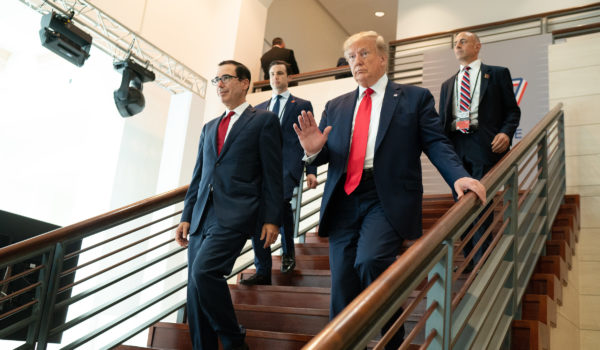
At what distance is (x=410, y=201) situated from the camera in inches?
85.4

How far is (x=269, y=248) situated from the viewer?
369cm

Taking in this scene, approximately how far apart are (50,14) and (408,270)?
5224 mm

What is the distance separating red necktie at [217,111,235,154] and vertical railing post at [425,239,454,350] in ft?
4.42

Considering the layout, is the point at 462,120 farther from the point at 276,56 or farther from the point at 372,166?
the point at 276,56

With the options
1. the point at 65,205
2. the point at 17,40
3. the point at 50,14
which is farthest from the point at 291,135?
the point at 17,40

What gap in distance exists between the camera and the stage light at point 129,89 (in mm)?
6402

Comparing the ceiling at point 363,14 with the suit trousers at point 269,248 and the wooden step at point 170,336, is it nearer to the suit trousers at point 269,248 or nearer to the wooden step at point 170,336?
the suit trousers at point 269,248

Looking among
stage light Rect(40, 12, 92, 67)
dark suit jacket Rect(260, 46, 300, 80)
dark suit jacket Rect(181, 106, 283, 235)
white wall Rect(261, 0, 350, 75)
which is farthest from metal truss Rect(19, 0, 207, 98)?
dark suit jacket Rect(181, 106, 283, 235)

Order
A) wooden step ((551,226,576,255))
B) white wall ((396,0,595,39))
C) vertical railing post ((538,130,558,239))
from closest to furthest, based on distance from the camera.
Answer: vertical railing post ((538,130,558,239)), wooden step ((551,226,576,255)), white wall ((396,0,595,39))

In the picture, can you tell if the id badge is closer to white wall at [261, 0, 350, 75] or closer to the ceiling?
white wall at [261, 0, 350, 75]

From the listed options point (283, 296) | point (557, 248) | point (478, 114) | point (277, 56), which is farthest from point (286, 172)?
point (277, 56)

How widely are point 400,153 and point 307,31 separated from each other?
1026 centimetres

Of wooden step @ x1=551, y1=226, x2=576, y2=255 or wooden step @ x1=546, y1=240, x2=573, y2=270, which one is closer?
wooden step @ x1=546, y1=240, x2=573, y2=270

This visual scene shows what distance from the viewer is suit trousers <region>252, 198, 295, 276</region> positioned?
360 centimetres
